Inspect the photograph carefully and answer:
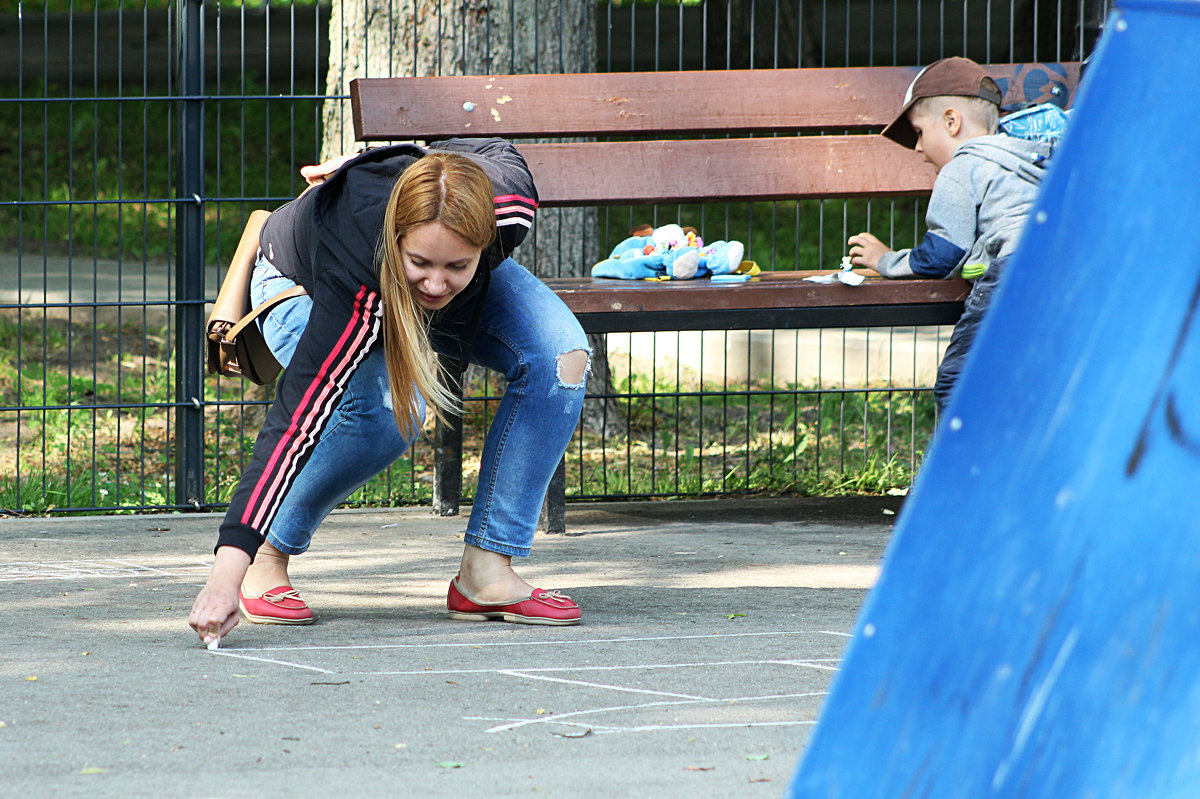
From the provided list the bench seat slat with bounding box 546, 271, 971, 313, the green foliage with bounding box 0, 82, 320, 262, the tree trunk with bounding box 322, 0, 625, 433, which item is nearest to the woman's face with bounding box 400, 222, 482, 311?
the bench seat slat with bounding box 546, 271, 971, 313

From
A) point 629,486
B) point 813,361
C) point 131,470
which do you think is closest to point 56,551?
point 131,470

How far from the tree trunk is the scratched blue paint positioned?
400cm

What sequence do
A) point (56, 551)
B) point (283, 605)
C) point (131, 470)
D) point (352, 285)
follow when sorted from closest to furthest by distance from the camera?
1. point (352, 285)
2. point (283, 605)
3. point (56, 551)
4. point (131, 470)

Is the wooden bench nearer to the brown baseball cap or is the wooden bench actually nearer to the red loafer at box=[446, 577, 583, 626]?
the brown baseball cap

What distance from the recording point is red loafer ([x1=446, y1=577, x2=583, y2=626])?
11.2ft

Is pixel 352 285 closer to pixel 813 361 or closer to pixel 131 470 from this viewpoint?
pixel 131 470

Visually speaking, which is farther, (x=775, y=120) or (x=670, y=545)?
(x=775, y=120)

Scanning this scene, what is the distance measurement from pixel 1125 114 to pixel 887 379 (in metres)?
6.32

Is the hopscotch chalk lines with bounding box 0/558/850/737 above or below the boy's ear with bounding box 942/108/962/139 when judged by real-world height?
below

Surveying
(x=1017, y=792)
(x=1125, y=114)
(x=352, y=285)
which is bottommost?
(x=1017, y=792)

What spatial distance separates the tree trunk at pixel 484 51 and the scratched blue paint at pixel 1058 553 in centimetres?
400

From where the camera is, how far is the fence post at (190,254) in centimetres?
504

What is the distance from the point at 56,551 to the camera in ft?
14.2

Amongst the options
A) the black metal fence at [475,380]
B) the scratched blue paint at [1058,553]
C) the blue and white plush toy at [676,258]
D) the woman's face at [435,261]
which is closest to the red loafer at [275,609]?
the woman's face at [435,261]
